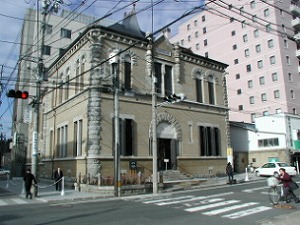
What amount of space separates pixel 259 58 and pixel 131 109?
116 ft

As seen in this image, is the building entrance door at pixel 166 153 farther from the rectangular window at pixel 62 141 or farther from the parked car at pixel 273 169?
the parked car at pixel 273 169

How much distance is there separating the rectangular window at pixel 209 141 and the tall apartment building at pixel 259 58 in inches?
824

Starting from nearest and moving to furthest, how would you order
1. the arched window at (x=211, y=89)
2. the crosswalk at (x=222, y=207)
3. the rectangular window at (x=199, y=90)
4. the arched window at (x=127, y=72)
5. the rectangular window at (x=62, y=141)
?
the crosswalk at (x=222, y=207) → the arched window at (x=127, y=72) → the rectangular window at (x=62, y=141) → the rectangular window at (x=199, y=90) → the arched window at (x=211, y=89)

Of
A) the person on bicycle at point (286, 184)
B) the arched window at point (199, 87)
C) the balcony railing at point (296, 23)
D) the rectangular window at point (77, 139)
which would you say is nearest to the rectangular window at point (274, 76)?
the balcony railing at point (296, 23)

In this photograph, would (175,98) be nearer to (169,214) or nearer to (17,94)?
(17,94)

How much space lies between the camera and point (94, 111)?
75.0ft

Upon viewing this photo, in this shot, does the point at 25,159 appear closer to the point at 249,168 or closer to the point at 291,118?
the point at 249,168

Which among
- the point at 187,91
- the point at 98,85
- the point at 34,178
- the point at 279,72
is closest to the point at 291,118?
the point at 279,72

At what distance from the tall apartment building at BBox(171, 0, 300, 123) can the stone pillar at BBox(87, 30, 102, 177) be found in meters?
27.8

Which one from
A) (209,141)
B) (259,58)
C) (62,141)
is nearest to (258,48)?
(259,58)

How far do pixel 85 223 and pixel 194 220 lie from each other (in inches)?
141

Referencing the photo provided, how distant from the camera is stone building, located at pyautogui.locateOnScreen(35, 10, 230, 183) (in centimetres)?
2319

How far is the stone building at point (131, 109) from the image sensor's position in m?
23.2

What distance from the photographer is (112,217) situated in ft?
35.9
